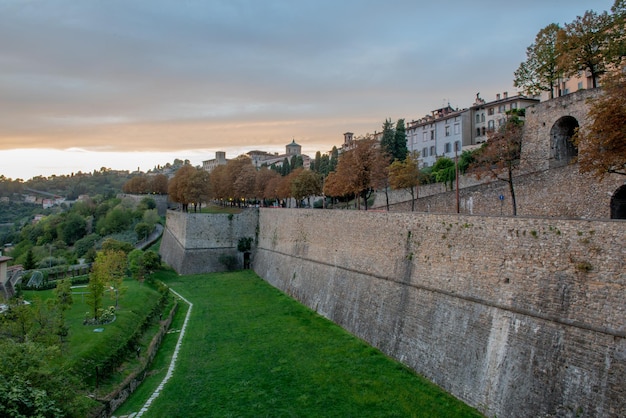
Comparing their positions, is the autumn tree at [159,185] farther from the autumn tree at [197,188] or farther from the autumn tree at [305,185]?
the autumn tree at [305,185]

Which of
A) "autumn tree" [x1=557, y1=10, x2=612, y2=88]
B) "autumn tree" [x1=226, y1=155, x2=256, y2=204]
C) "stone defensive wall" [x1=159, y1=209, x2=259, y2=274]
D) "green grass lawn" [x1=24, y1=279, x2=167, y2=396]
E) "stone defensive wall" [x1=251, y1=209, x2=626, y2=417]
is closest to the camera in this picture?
"stone defensive wall" [x1=251, y1=209, x2=626, y2=417]

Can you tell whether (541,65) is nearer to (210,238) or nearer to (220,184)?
(210,238)

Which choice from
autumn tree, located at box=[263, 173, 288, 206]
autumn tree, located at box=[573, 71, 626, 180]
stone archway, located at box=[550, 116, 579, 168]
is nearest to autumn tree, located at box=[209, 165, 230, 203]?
autumn tree, located at box=[263, 173, 288, 206]

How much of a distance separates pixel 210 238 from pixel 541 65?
28.1 meters

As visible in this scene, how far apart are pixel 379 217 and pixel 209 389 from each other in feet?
32.2

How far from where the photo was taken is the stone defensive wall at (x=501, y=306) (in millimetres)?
9805

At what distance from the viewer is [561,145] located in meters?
23.0

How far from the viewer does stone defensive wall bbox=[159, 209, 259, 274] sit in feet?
121

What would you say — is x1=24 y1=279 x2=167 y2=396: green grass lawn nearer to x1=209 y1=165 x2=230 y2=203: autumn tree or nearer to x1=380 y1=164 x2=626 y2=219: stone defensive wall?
x1=380 y1=164 x2=626 y2=219: stone defensive wall

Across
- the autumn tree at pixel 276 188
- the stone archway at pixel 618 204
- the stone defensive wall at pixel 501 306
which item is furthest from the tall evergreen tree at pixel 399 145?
the stone archway at pixel 618 204

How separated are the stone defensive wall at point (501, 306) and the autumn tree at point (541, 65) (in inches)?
632

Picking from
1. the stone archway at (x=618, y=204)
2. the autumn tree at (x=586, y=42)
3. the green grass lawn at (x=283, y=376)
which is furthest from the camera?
the autumn tree at (x=586, y=42)

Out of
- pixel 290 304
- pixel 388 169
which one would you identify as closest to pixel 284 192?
pixel 388 169

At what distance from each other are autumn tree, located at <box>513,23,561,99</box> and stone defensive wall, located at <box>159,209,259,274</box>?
23338 mm
